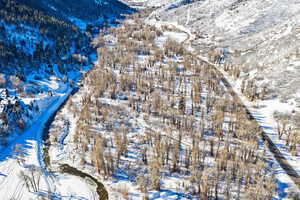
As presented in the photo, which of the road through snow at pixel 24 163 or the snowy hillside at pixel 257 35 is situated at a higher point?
the snowy hillside at pixel 257 35

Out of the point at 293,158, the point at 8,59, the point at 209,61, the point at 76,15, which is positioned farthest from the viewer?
the point at 76,15

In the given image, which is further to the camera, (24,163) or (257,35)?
(257,35)

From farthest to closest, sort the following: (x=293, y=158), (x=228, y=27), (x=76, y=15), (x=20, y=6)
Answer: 1. (x=76, y=15)
2. (x=228, y=27)
3. (x=20, y=6)
4. (x=293, y=158)

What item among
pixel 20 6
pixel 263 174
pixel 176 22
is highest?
pixel 176 22

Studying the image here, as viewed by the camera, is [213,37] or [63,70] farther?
[213,37]

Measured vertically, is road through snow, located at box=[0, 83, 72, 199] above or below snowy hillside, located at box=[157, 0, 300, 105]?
below

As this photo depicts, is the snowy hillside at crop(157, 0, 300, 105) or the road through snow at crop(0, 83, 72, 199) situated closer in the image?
the road through snow at crop(0, 83, 72, 199)

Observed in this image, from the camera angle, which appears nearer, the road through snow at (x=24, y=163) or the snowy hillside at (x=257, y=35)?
the road through snow at (x=24, y=163)

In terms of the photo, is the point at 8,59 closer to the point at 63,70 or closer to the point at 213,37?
the point at 63,70

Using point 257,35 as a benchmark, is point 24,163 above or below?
below

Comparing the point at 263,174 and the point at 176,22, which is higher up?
the point at 176,22

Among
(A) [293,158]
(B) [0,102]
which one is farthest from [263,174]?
(B) [0,102]
